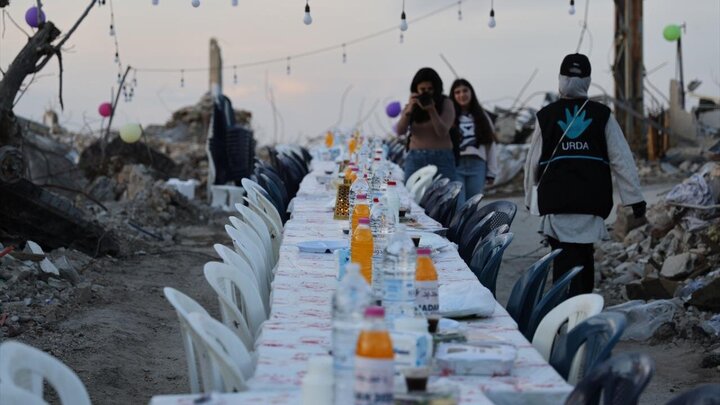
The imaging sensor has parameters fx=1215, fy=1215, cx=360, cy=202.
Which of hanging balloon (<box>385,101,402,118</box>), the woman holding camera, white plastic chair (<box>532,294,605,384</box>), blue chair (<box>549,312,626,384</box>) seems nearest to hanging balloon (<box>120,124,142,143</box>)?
hanging balloon (<box>385,101,402,118</box>)

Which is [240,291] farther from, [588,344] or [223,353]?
[588,344]

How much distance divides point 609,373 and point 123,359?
15.0 ft

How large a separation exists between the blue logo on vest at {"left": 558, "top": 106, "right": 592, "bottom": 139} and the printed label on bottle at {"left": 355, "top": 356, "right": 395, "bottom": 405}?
442cm

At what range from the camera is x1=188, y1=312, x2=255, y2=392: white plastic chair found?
3.71 meters

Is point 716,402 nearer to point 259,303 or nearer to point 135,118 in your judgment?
point 259,303

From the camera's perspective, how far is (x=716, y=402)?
328 centimetres

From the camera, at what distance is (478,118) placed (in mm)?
11406

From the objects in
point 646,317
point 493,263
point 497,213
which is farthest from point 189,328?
point 646,317

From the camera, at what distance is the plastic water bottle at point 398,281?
414 cm

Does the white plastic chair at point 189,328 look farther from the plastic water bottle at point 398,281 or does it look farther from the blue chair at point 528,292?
the blue chair at point 528,292

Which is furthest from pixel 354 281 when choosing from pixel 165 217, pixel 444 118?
pixel 165 217

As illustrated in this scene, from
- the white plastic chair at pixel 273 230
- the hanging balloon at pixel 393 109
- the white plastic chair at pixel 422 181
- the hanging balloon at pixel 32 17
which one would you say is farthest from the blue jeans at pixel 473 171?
the hanging balloon at pixel 393 109

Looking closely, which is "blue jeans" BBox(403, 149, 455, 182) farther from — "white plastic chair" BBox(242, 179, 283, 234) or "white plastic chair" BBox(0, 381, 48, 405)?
"white plastic chair" BBox(0, 381, 48, 405)

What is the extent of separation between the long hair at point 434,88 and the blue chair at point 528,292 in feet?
17.0
